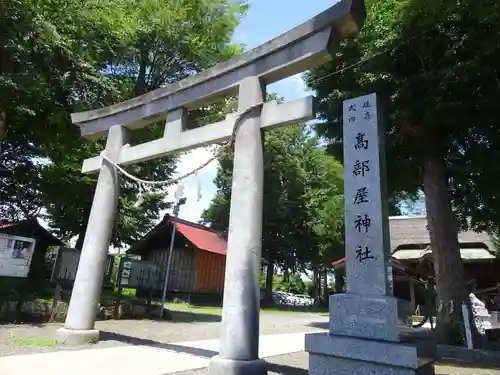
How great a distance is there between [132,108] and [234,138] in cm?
304

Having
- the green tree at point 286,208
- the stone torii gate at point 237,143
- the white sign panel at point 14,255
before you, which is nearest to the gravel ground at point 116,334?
the stone torii gate at point 237,143

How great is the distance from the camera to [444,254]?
10.2 m

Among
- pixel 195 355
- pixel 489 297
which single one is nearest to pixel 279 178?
pixel 489 297

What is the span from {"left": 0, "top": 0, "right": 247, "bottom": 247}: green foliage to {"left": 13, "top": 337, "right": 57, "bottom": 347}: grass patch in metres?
5.40

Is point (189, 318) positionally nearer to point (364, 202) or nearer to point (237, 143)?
point (237, 143)

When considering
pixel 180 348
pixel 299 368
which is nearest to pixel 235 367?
pixel 299 368

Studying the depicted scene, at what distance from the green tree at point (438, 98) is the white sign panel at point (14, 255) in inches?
352

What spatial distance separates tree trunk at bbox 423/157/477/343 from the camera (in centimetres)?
969

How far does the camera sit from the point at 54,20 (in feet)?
32.8

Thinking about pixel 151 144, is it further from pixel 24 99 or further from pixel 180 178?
pixel 24 99

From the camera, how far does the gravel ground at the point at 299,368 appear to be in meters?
5.94

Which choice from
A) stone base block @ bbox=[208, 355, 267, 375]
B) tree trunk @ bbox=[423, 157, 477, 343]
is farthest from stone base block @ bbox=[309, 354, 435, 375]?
tree trunk @ bbox=[423, 157, 477, 343]

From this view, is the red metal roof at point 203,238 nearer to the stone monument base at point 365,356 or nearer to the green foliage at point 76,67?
the green foliage at point 76,67

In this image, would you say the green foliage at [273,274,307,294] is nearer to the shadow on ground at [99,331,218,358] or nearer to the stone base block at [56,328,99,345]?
the shadow on ground at [99,331,218,358]
